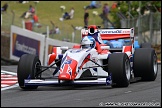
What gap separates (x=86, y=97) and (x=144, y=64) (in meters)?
4.35

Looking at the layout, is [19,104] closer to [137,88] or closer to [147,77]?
[137,88]

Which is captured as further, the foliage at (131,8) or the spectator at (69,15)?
the spectator at (69,15)

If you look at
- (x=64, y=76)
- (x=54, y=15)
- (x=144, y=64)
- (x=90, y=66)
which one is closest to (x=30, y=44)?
(x=54, y=15)

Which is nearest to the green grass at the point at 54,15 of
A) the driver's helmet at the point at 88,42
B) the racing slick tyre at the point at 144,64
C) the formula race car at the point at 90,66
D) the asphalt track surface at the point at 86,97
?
the racing slick tyre at the point at 144,64

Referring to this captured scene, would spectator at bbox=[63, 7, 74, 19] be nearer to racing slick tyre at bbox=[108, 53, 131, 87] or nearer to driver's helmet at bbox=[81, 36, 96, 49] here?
driver's helmet at bbox=[81, 36, 96, 49]

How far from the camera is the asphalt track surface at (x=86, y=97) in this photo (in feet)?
32.8

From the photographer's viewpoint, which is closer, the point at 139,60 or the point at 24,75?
the point at 24,75

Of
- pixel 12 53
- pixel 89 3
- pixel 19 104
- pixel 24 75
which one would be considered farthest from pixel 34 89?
pixel 89 3

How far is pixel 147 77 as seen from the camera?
611 inches

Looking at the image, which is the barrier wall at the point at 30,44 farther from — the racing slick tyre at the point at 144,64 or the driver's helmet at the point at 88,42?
the driver's helmet at the point at 88,42

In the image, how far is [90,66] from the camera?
46.0 feet

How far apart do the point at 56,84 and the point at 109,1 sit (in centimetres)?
3177

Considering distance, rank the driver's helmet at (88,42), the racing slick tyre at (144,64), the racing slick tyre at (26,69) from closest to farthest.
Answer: the racing slick tyre at (26,69) → the driver's helmet at (88,42) → the racing slick tyre at (144,64)

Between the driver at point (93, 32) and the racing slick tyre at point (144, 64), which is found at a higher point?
the driver at point (93, 32)
